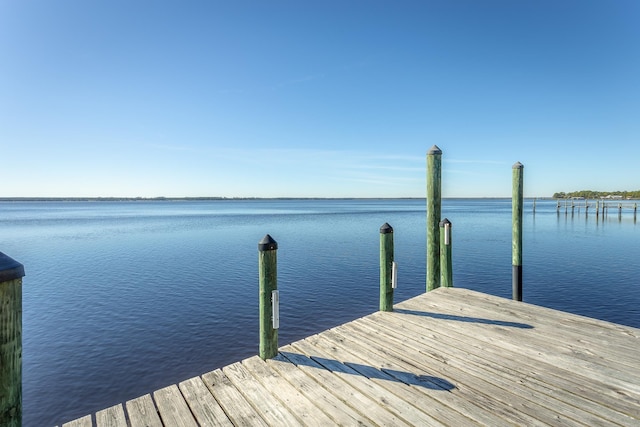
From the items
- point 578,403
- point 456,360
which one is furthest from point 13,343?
point 578,403

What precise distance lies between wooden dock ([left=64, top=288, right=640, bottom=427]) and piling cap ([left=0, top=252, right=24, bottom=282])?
184 centimetres

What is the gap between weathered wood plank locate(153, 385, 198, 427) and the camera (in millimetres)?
3279

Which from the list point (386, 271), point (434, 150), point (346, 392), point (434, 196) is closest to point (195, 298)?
point (386, 271)

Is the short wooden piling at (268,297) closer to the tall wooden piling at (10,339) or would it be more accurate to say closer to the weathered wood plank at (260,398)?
the weathered wood plank at (260,398)

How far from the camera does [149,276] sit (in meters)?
18.5

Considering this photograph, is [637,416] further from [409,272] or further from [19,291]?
[409,272]

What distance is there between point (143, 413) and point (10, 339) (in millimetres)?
1554

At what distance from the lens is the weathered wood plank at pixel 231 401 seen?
330 centimetres

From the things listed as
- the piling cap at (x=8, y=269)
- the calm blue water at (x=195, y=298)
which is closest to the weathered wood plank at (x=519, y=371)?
Result: the piling cap at (x=8, y=269)

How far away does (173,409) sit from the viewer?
348 centimetres

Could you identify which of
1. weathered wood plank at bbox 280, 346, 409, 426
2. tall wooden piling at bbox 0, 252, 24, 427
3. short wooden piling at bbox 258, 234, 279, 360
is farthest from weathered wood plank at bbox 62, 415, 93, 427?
weathered wood plank at bbox 280, 346, 409, 426

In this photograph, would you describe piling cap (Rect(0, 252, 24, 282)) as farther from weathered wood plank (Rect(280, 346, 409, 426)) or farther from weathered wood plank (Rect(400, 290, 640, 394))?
weathered wood plank (Rect(400, 290, 640, 394))

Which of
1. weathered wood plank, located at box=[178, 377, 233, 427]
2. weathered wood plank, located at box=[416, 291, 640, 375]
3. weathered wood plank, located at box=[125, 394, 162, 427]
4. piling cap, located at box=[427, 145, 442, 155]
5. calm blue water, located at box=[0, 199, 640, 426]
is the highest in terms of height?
piling cap, located at box=[427, 145, 442, 155]

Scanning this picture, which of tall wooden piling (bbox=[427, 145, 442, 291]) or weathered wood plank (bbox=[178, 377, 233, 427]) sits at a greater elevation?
tall wooden piling (bbox=[427, 145, 442, 291])
